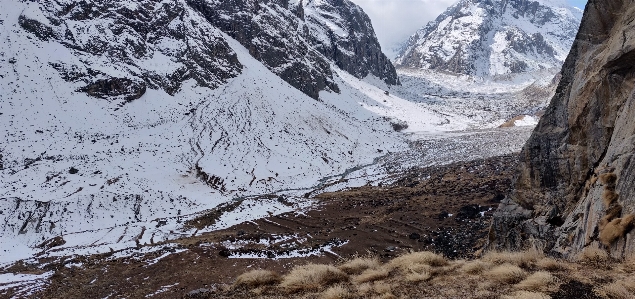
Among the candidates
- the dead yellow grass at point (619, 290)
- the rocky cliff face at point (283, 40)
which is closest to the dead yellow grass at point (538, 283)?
the dead yellow grass at point (619, 290)

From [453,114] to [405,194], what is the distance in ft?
332

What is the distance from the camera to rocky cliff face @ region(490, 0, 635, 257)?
8141 mm

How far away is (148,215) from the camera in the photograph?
3622 cm

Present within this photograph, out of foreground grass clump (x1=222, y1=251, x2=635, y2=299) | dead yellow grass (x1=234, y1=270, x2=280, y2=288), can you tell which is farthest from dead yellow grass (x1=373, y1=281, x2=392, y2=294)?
dead yellow grass (x1=234, y1=270, x2=280, y2=288)

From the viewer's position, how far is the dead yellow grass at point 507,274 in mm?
6938

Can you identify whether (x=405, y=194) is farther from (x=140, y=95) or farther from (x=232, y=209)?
(x=140, y=95)

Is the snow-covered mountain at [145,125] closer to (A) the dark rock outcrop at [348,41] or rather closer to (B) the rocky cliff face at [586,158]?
(B) the rocky cliff face at [586,158]

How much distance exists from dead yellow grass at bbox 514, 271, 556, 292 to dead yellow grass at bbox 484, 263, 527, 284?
27cm

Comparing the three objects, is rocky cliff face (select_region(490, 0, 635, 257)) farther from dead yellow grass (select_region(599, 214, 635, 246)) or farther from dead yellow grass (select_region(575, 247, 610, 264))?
dead yellow grass (select_region(575, 247, 610, 264))

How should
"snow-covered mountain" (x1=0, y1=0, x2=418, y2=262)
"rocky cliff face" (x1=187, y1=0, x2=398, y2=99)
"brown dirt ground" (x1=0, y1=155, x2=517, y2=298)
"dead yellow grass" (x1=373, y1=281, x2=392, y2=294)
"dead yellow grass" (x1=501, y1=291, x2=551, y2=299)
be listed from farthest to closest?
"rocky cliff face" (x1=187, y1=0, x2=398, y2=99) → "snow-covered mountain" (x1=0, y1=0, x2=418, y2=262) → "brown dirt ground" (x1=0, y1=155, x2=517, y2=298) → "dead yellow grass" (x1=373, y1=281, x2=392, y2=294) → "dead yellow grass" (x1=501, y1=291, x2=551, y2=299)

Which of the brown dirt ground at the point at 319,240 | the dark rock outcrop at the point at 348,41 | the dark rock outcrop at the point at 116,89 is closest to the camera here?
the brown dirt ground at the point at 319,240

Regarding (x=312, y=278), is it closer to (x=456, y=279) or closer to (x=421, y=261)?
(x=421, y=261)

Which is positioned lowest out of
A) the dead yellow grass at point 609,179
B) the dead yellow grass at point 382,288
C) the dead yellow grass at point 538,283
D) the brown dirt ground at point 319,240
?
the brown dirt ground at point 319,240

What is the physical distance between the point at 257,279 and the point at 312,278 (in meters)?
1.31
